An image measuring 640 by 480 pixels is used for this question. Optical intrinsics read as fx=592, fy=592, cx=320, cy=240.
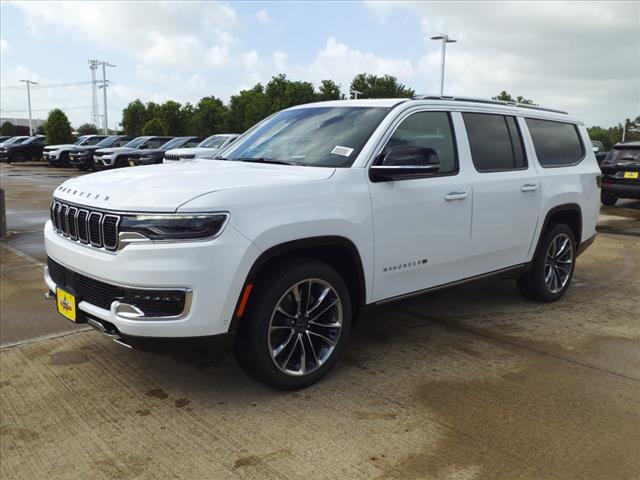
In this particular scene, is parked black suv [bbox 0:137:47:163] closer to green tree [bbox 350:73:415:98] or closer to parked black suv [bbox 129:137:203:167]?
parked black suv [bbox 129:137:203:167]

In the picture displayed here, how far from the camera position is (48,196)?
49.7ft

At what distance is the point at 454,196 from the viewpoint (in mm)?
4383

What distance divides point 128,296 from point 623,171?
1297 cm

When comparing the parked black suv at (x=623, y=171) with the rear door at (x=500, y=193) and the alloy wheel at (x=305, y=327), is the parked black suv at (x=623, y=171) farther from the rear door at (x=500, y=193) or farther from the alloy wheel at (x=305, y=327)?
the alloy wheel at (x=305, y=327)

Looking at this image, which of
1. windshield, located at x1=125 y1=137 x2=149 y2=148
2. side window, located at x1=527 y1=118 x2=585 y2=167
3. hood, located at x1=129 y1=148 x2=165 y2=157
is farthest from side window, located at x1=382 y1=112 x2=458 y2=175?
windshield, located at x1=125 y1=137 x2=149 y2=148

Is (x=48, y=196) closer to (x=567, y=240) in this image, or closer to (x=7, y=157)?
(x=567, y=240)

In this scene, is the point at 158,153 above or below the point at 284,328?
above

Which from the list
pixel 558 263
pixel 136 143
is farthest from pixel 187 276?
pixel 136 143

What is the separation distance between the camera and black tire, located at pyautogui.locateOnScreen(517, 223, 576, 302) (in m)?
5.55

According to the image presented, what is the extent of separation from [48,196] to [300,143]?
41.9 feet

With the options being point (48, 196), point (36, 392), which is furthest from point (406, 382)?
point (48, 196)

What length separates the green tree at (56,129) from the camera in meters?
41.9

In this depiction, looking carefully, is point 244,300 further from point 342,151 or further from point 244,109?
point 244,109

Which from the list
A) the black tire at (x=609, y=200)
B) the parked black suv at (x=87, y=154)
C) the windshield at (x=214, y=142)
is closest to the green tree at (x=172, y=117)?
the parked black suv at (x=87, y=154)
